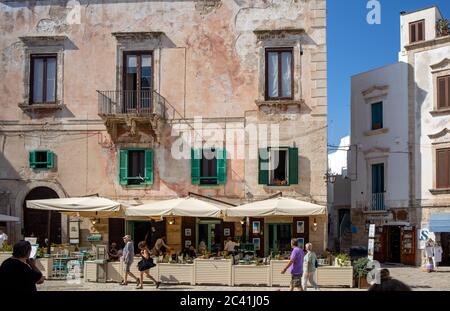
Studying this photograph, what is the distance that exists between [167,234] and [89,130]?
492cm

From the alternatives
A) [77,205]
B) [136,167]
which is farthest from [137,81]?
[77,205]

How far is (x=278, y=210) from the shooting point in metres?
17.9

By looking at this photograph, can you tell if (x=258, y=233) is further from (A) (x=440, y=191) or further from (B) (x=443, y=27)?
(B) (x=443, y=27)

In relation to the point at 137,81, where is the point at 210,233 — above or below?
below

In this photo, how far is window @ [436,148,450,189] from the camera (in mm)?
25281

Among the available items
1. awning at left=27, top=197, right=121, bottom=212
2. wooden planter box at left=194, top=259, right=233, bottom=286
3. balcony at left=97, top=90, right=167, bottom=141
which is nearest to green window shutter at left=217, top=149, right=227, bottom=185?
balcony at left=97, top=90, right=167, bottom=141

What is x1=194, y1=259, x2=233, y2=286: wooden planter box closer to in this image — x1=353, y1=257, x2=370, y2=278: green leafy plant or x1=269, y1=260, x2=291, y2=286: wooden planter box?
x1=269, y1=260, x2=291, y2=286: wooden planter box

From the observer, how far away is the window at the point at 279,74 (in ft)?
72.7

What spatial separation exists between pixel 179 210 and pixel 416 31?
52.9ft

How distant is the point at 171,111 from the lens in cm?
2252

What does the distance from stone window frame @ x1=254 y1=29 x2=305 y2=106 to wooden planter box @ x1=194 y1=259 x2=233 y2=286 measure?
6972mm

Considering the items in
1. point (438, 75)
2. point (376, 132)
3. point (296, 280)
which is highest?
point (438, 75)

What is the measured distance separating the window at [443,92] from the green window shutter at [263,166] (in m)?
8.84
